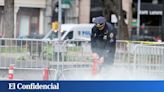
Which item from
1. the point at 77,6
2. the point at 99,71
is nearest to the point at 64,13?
the point at 77,6

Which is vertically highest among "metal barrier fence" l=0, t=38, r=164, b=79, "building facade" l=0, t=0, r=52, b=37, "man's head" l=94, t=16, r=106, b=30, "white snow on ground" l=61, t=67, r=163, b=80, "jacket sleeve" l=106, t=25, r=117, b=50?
"building facade" l=0, t=0, r=52, b=37

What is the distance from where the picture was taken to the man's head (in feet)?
38.2

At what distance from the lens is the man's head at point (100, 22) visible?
1164cm

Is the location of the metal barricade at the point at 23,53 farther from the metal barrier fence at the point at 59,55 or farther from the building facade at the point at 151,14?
the building facade at the point at 151,14

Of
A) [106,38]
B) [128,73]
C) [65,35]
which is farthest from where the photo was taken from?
[65,35]

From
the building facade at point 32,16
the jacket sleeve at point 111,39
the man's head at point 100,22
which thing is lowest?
the jacket sleeve at point 111,39

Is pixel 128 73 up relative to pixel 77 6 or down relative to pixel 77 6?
down

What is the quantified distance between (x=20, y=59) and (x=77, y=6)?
3140 cm

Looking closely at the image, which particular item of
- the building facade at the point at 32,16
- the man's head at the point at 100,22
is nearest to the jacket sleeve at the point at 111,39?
the man's head at the point at 100,22

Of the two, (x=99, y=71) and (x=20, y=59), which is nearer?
(x=99, y=71)

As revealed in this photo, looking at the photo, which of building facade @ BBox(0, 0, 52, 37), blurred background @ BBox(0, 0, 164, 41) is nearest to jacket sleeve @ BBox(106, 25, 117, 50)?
blurred background @ BBox(0, 0, 164, 41)

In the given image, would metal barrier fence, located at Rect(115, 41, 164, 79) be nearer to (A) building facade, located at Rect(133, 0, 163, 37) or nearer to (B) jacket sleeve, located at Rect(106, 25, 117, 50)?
(B) jacket sleeve, located at Rect(106, 25, 117, 50)

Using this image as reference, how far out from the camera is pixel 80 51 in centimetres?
1544

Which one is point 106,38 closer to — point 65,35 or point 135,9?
point 65,35
